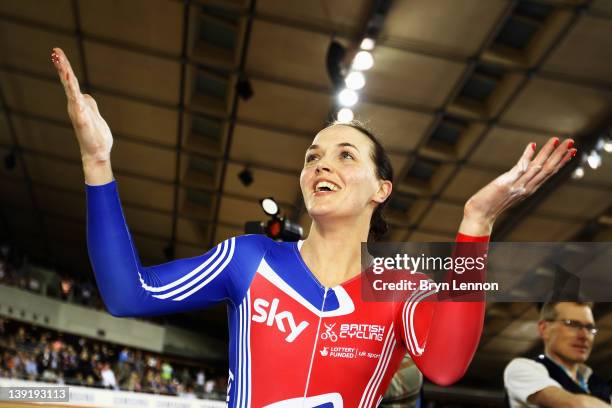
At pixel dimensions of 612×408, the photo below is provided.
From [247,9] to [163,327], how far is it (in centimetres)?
1678

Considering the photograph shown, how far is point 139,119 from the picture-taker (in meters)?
13.5

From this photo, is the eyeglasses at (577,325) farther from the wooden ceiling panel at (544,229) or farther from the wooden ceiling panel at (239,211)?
the wooden ceiling panel at (239,211)

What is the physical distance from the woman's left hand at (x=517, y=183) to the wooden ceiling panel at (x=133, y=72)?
10556mm

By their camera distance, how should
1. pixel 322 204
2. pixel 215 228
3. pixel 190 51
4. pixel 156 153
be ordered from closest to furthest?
pixel 322 204
pixel 190 51
pixel 156 153
pixel 215 228

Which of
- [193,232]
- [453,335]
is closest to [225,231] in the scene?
[193,232]

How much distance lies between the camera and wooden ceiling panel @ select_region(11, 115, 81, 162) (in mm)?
14625

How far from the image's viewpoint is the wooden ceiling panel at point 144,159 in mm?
14492

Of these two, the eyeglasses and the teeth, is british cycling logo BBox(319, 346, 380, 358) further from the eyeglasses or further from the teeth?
the eyeglasses

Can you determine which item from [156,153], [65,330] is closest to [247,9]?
[156,153]

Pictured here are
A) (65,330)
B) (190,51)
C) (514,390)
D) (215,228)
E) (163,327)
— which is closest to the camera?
(514,390)

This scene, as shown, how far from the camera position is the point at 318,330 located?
1963 millimetres

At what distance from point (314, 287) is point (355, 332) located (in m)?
0.18

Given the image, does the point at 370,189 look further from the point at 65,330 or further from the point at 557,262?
the point at 65,330

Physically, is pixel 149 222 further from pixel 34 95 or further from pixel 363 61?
pixel 363 61
